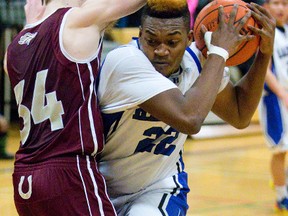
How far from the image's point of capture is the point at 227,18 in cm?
309

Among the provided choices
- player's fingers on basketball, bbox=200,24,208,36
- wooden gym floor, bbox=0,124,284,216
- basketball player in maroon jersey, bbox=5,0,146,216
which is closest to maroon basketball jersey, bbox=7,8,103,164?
basketball player in maroon jersey, bbox=5,0,146,216

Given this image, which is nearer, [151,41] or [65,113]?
[65,113]

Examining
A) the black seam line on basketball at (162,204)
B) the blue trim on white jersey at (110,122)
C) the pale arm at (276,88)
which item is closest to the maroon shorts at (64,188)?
the blue trim on white jersey at (110,122)

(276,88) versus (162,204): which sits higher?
(162,204)

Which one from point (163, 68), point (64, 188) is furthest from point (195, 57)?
point (64, 188)

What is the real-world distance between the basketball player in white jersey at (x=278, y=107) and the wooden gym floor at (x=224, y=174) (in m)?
0.25

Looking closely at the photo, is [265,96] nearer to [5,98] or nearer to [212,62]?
[212,62]

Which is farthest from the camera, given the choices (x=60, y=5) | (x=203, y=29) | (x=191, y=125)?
(x=203, y=29)

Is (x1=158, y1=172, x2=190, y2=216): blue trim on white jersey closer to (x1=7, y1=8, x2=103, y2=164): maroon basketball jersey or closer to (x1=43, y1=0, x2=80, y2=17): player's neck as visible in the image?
(x1=7, y1=8, x2=103, y2=164): maroon basketball jersey

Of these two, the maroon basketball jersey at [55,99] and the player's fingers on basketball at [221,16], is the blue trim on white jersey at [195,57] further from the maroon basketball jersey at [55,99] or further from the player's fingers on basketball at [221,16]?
the maroon basketball jersey at [55,99]

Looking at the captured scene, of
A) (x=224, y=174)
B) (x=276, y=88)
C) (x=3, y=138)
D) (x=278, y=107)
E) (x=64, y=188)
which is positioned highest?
(x=64, y=188)

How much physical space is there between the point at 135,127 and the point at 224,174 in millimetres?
4634

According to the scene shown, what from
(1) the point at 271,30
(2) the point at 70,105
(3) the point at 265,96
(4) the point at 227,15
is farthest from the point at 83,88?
(3) the point at 265,96

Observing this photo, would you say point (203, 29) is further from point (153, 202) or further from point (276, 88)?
point (276, 88)
